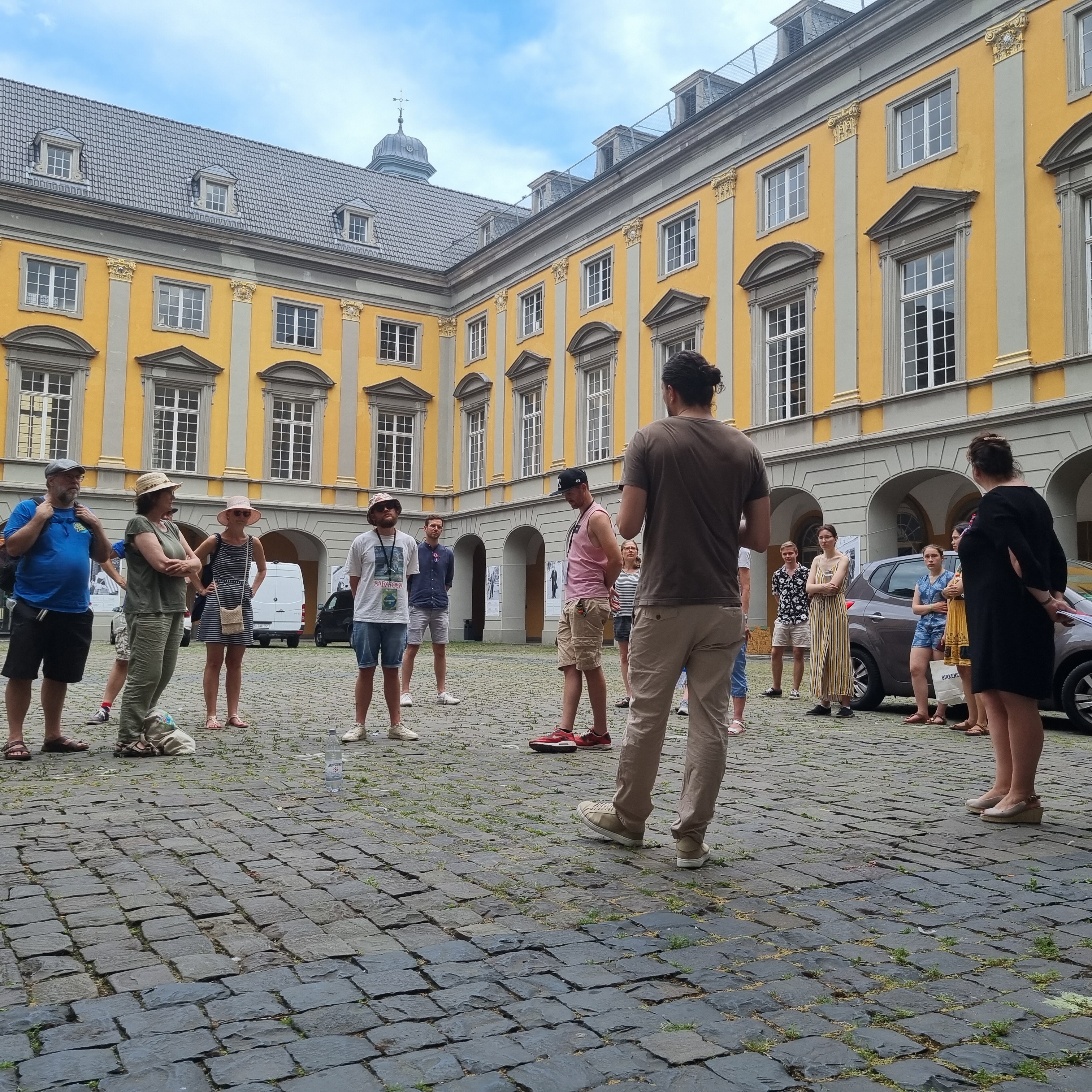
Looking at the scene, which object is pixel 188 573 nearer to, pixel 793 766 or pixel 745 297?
pixel 793 766

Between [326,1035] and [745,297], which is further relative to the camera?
[745,297]

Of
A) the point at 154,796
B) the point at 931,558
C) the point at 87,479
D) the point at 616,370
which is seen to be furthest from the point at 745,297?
the point at 154,796

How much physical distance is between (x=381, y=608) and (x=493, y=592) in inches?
1066

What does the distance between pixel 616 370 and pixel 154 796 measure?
25.2 m

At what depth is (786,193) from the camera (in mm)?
24906

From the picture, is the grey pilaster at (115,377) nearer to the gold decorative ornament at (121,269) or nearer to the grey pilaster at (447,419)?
the gold decorative ornament at (121,269)

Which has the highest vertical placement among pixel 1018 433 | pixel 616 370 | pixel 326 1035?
pixel 616 370

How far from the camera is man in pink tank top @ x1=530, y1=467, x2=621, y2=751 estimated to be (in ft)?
25.5

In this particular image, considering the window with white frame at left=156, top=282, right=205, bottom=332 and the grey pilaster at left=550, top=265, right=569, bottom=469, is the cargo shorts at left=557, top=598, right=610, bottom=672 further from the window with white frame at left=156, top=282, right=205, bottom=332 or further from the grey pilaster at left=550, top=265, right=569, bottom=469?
the window with white frame at left=156, top=282, right=205, bottom=332

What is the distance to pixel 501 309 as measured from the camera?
117 feet

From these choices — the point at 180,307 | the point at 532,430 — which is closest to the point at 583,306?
the point at 532,430

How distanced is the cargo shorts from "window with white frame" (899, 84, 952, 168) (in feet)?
55.3

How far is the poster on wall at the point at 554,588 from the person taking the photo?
102 ft

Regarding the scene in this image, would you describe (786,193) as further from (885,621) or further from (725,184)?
(885,621)
